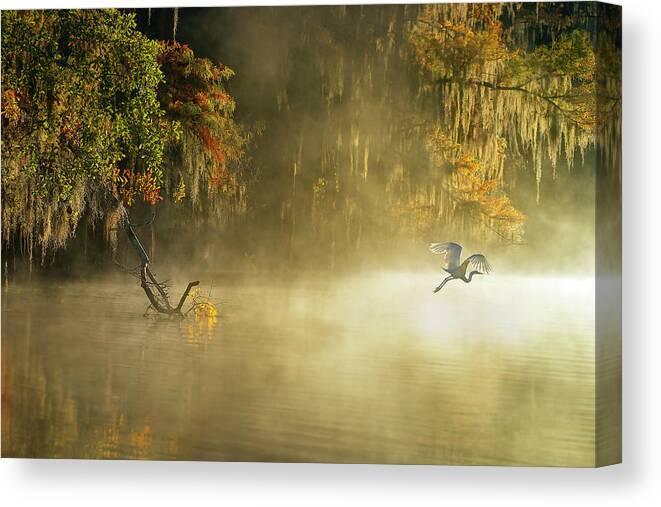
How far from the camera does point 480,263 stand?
15.4ft

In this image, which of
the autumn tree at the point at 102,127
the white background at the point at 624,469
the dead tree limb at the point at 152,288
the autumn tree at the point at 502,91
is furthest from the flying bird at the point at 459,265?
the dead tree limb at the point at 152,288

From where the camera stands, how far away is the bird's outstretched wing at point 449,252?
468 cm

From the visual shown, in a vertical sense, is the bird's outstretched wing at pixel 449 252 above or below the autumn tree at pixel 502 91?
below

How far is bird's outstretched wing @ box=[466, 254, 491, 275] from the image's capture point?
15.3 feet

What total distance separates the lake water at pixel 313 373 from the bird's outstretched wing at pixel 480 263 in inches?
2.4

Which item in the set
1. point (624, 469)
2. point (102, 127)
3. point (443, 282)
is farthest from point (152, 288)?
point (624, 469)

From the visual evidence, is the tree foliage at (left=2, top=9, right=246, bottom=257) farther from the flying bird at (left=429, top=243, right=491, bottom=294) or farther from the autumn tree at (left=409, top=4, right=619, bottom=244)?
the flying bird at (left=429, top=243, right=491, bottom=294)

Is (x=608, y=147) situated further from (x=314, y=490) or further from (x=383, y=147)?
(x=314, y=490)

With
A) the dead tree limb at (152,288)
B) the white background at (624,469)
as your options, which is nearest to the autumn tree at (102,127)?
the dead tree limb at (152,288)

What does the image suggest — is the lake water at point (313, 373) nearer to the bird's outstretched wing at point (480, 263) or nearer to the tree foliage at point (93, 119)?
the bird's outstretched wing at point (480, 263)

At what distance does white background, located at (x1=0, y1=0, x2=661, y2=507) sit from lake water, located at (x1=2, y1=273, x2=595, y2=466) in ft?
0.51

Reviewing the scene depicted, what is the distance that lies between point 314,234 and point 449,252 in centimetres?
67

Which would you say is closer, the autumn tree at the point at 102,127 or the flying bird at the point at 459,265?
the flying bird at the point at 459,265

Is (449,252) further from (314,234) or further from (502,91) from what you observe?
(502,91)
